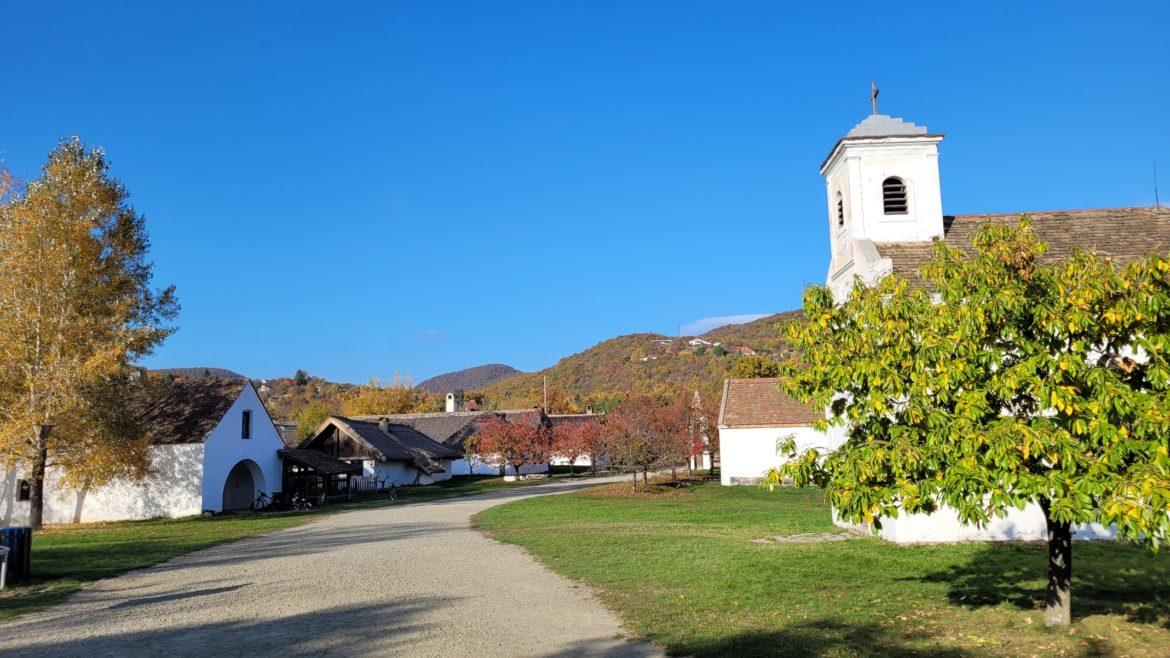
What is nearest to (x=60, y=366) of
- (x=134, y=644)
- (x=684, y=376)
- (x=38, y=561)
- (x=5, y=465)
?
(x=5, y=465)

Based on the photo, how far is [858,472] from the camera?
7.44 m

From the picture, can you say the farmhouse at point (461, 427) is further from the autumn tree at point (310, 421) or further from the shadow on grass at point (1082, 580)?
the shadow on grass at point (1082, 580)

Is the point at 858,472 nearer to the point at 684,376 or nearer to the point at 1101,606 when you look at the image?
the point at 1101,606

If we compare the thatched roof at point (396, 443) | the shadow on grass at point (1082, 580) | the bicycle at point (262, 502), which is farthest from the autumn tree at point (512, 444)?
the shadow on grass at point (1082, 580)

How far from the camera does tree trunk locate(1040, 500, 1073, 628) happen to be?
26.8 feet

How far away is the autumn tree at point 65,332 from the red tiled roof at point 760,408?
25261 mm

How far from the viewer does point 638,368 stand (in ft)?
446

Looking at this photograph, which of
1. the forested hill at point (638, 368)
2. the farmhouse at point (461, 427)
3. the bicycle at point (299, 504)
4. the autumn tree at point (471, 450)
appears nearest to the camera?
the bicycle at point (299, 504)

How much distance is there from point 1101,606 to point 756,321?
6146 inches

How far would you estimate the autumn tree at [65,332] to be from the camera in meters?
24.5

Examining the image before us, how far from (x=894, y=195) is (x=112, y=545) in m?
20.9

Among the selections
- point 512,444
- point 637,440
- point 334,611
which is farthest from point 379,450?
point 334,611

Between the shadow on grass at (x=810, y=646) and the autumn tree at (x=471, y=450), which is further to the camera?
the autumn tree at (x=471, y=450)

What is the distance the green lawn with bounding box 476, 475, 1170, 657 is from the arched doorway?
21.4 metres
